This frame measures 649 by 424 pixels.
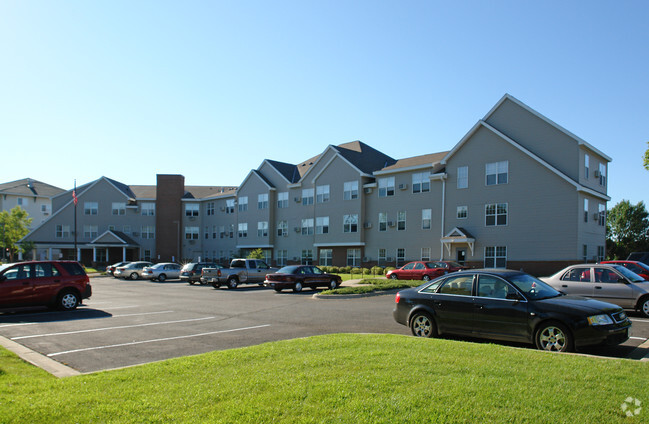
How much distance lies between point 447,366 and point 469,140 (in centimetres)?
3258

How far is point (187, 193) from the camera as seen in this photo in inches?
2660

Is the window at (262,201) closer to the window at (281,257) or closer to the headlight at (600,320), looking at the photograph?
the window at (281,257)

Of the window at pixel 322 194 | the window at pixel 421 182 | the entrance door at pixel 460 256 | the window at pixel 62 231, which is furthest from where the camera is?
the window at pixel 62 231

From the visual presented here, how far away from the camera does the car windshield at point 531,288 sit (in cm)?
936

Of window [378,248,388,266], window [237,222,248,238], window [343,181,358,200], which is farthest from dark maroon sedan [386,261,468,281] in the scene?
window [237,222,248,238]

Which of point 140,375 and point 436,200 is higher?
point 436,200

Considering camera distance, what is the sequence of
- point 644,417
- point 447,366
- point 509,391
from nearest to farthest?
point 644,417 < point 509,391 < point 447,366

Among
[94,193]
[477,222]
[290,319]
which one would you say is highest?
[94,193]

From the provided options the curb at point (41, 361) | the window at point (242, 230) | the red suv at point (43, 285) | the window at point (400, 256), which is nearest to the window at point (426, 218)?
the window at point (400, 256)

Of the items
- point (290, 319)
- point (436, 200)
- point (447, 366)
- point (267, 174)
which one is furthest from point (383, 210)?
point (447, 366)

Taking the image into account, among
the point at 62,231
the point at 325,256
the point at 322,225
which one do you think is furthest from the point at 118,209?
the point at 325,256

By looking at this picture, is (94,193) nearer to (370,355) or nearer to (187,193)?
(187,193)

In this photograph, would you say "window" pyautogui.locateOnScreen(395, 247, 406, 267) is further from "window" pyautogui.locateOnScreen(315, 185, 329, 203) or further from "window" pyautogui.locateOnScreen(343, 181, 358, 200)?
"window" pyautogui.locateOnScreen(315, 185, 329, 203)

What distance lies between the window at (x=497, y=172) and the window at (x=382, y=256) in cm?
1159
